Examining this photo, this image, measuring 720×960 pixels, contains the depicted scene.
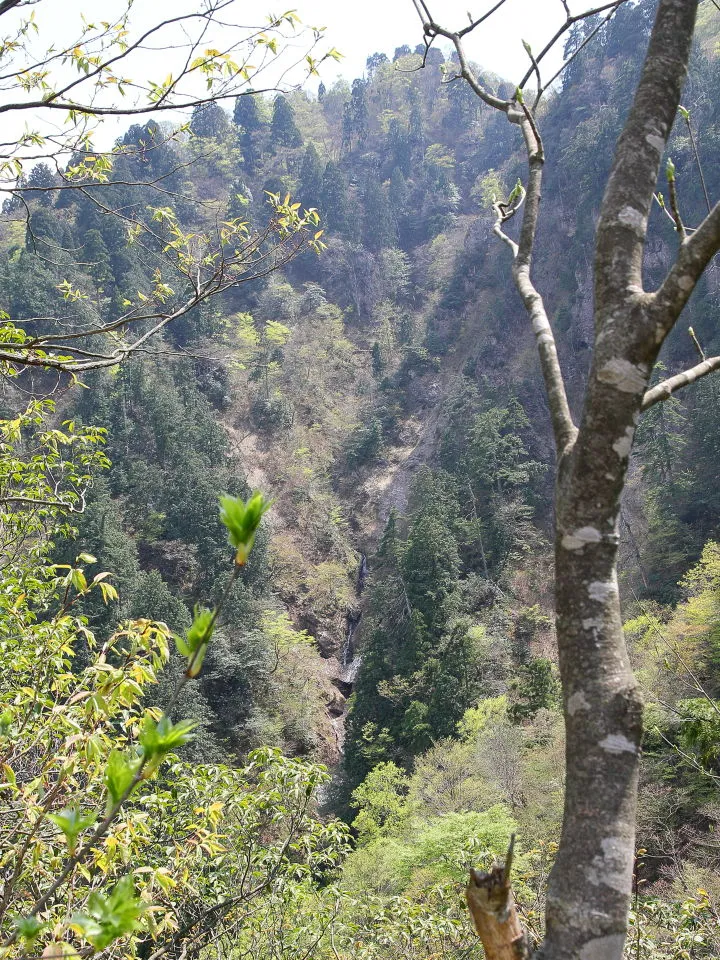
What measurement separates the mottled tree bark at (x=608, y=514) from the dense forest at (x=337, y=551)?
0.29 feet

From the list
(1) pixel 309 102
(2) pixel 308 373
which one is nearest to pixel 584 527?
(2) pixel 308 373

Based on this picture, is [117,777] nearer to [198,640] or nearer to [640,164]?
[198,640]

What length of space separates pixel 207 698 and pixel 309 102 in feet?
204

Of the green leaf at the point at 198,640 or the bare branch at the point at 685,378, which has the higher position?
the green leaf at the point at 198,640

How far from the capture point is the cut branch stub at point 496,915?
37.4 inches

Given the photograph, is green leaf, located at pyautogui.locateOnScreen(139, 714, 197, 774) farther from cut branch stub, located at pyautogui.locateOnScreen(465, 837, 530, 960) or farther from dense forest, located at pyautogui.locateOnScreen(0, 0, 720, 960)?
cut branch stub, located at pyautogui.locateOnScreen(465, 837, 530, 960)

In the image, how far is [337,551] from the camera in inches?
1276

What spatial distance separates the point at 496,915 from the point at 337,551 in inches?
1244

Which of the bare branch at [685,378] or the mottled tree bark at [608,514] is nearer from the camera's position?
the mottled tree bark at [608,514]

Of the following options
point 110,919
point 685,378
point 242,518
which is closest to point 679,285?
point 685,378

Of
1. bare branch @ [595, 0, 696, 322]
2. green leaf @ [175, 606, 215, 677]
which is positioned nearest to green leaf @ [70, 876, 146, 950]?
green leaf @ [175, 606, 215, 677]

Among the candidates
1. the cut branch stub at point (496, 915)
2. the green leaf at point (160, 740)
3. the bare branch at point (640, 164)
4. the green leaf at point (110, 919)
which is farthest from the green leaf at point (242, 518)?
the bare branch at point (640, 164)

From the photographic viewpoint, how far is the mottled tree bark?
0.98 metres

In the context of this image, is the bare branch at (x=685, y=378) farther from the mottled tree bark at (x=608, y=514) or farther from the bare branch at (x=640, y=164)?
the bare branch at (x=640, y=164)
